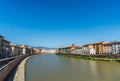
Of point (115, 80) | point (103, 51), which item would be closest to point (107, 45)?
point (103, 51)

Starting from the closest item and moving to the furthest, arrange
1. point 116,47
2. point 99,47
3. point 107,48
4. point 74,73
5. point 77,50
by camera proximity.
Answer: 1. point 74,73
2. point 116,47
3. point 107,48
4. point 99,47
5. point 77,50

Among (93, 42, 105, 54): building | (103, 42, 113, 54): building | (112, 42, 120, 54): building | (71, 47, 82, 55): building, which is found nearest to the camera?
(112, 42, 120, 54): building

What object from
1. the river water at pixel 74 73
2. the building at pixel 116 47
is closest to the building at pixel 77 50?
the building at pixel 116 47

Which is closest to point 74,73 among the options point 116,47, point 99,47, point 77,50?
point 116,47

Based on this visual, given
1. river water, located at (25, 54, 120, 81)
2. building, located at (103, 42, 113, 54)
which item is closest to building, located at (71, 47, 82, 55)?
building, located at (103, 42, 113, 54)

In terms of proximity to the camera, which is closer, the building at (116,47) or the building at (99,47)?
the building at (116,47)

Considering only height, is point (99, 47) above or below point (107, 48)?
above

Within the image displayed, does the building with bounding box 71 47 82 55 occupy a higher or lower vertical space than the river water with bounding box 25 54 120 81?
higher

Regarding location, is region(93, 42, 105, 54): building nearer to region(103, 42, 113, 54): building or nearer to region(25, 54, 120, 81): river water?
region(103, 42, 113, 54): building

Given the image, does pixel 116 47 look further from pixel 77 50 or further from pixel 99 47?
pixel 77 50

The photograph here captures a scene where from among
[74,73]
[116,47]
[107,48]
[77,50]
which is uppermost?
[116,47]

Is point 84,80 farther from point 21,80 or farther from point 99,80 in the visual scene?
point 21,80

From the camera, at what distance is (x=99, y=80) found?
21.4 m

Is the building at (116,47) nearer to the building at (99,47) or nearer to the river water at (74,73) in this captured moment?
the building at (99,47)
